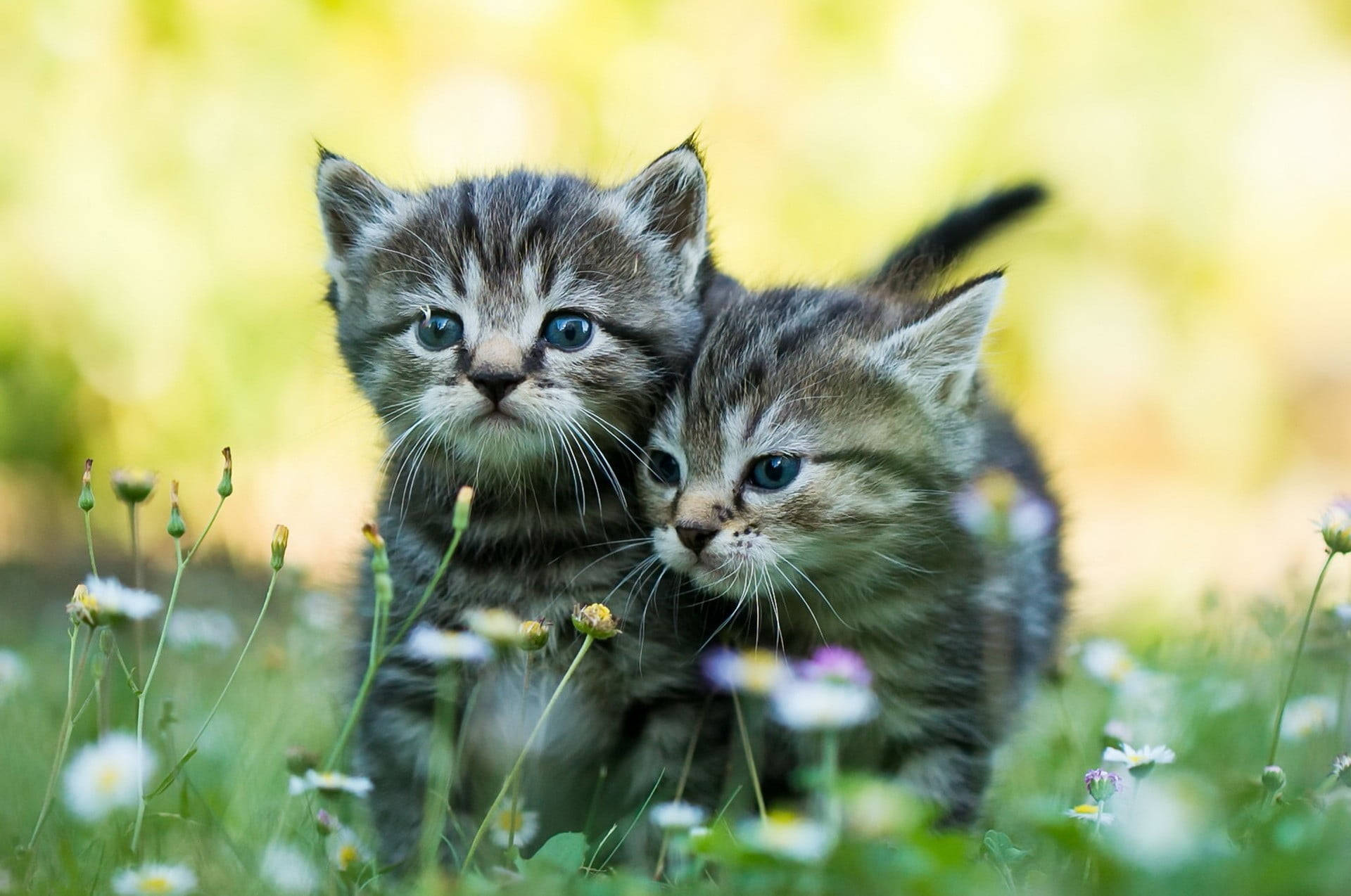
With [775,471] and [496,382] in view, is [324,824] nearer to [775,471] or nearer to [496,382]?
[496,382]

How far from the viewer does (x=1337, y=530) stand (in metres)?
1.62

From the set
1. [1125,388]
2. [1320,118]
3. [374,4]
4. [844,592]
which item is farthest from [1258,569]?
[374,4]

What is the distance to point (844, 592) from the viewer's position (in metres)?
2.04

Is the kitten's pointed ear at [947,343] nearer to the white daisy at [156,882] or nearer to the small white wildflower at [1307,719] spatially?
the small white wildflower at [1307,719]

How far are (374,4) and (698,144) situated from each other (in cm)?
313

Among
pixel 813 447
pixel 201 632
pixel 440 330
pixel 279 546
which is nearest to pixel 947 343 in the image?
pixel 813 447

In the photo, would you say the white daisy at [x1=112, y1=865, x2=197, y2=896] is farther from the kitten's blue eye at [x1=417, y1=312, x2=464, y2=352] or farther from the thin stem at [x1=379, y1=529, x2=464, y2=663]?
the kitten's blue eye at [x1=417, y1=312, x2=464, y2=352]

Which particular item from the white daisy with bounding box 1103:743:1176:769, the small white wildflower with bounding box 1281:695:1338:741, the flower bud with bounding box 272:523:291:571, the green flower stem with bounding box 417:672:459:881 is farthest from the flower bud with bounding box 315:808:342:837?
the small white wildflower with bounding box 1281:695:1338:741

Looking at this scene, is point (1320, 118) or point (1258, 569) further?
point (1320, 118)

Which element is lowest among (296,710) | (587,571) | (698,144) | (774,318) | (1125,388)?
(296,710)

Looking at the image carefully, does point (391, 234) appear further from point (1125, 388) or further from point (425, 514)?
point (1125, 388)

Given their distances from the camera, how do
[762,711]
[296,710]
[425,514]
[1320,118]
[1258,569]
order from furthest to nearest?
1. [1320,118]
2. [1258,569]
3. [296,710]
4. [425,514]
5. [762,711]

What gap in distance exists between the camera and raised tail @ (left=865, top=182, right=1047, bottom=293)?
8.59 feet

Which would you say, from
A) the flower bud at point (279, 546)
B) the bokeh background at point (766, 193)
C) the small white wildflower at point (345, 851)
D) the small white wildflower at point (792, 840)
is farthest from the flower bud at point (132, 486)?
the bokeh background at point (766, 193)
